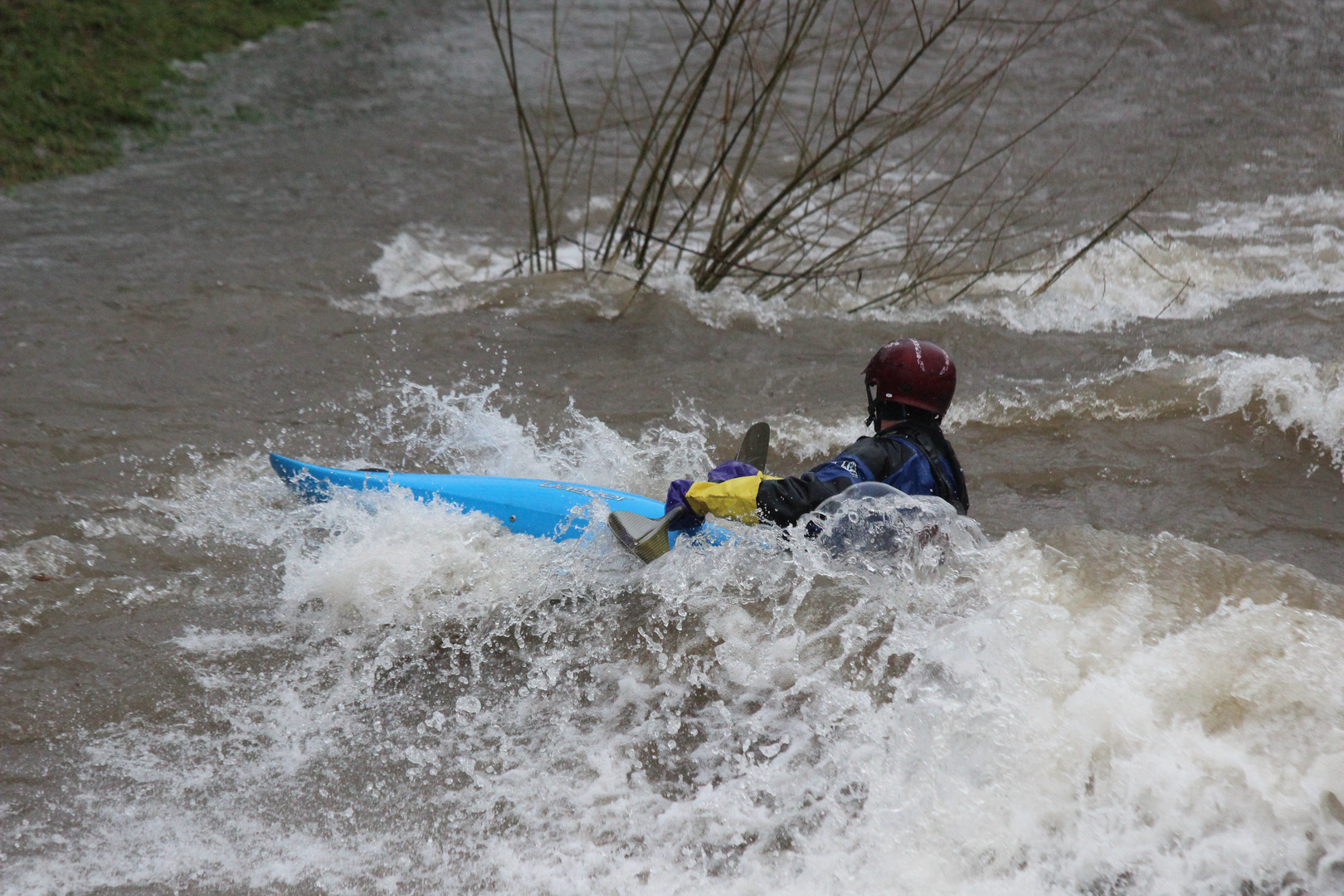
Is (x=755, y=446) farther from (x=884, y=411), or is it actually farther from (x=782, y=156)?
(x=782, y=156)

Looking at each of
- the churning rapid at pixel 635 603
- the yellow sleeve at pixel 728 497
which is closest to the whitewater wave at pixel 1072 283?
the churning rapid at pixel 635 603

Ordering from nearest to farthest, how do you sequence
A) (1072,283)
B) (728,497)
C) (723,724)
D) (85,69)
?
(723,724) < (728,497) < (1072,283) < (85,69)

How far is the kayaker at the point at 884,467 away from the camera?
3246mm

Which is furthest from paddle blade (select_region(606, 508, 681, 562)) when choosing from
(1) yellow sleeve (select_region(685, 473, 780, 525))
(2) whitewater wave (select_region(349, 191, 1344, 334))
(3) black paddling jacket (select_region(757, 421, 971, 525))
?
(2) whitewater wave (select_region(349, 191, 1344, 334))

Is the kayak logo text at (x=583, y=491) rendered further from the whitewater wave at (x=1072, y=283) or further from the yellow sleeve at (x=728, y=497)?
the whitewater wave at (x=1072, y=283)

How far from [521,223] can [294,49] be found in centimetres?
565

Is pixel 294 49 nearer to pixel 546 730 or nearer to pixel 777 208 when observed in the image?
pixel 777 208

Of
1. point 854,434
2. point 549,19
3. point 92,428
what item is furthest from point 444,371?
point 549,19

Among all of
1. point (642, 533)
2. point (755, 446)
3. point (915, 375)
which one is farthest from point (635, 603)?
point (915, 375)

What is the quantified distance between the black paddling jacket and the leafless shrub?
167 cm

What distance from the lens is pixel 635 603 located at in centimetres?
367

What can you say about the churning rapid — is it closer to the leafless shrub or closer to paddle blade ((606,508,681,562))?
paddle blade ((606,508,681,562))

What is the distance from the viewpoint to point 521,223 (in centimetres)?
811

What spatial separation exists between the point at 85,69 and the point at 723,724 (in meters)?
9.59
